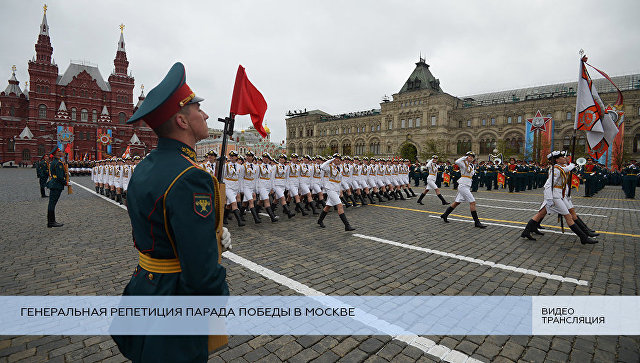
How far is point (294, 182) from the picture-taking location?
1052 cm

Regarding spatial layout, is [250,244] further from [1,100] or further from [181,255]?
[1,100]

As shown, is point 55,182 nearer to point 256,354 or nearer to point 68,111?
point 256,354

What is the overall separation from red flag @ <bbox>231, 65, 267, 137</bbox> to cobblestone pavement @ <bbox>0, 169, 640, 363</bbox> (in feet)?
7.80

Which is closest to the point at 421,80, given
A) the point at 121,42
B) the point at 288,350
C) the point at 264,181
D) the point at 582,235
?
the point at 264,181

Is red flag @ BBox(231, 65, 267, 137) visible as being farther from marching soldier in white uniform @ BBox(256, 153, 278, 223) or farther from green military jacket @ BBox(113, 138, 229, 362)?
marching soldier in white uniform @ BBox(256, 153, 278, 223)

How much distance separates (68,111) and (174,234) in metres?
82.7

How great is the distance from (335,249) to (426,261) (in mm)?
1762

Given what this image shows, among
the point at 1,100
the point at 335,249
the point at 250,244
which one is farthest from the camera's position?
the point at 1,100

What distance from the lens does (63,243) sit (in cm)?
634

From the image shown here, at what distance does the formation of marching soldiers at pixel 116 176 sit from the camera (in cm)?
1286

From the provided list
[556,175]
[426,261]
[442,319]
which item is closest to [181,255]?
[442,319]

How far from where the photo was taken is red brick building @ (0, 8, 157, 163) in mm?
58750

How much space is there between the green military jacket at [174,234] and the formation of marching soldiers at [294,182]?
610cm

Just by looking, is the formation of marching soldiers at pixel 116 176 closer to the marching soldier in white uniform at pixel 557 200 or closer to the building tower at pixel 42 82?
the marching soldier in white uniform at pixel 557 200
